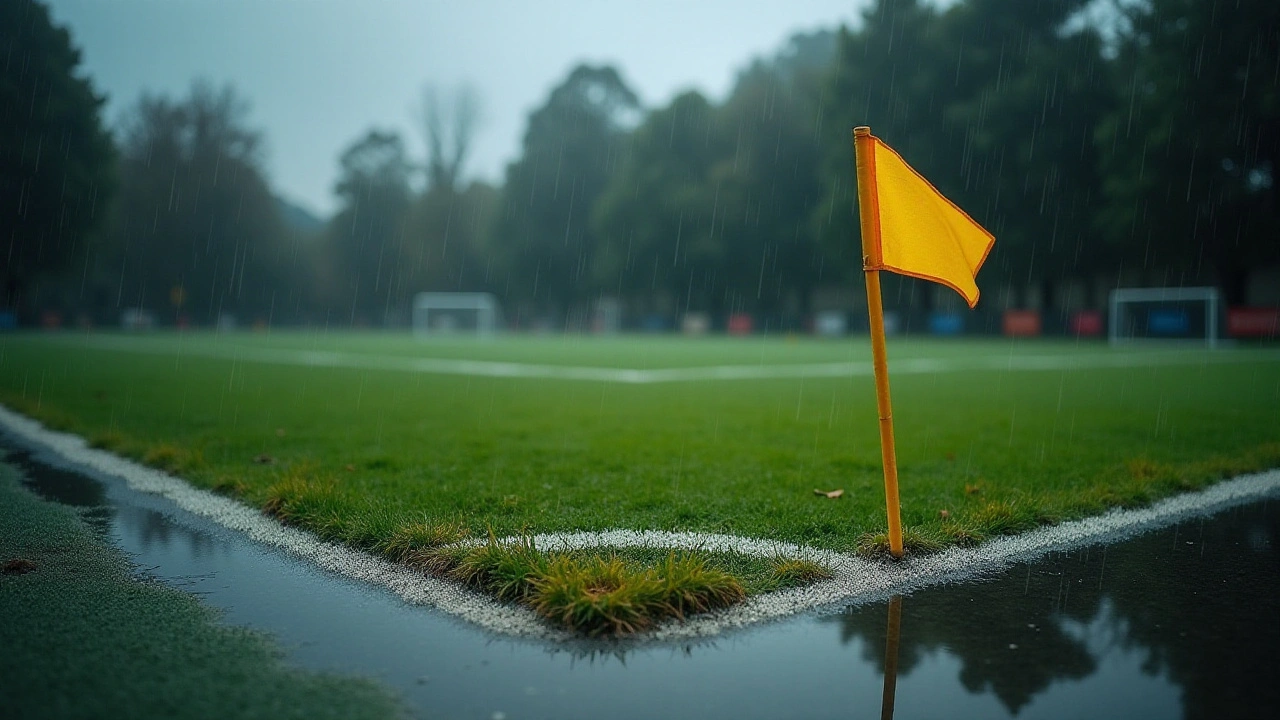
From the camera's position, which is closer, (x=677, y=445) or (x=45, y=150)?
(x=677, y=445)

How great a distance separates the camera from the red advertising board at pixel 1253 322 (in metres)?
25.8

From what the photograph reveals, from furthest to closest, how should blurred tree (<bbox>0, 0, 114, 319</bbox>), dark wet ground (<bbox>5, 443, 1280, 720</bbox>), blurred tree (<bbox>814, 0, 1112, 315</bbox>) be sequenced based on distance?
blurred tree (<bbox>0, 0, 114, 319</bbox>)
blurred tree (<bbox>814, 0, 1112, 315</bbox>)
dark wet ground (<bbox>5, 443, 1280, 720</bbox>)

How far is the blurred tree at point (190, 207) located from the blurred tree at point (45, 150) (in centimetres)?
1309

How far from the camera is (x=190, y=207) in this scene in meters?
53.8

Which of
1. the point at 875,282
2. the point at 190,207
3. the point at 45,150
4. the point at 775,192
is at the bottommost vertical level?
the point at 875,282

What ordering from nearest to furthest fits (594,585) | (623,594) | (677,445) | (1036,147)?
(623,594)
(594,585)
(677,445)
(1036,147)

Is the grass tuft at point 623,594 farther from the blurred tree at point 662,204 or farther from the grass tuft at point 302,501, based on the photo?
the blurred tree at point 662,204

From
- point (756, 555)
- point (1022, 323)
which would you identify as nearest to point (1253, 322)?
point (1022, 323)

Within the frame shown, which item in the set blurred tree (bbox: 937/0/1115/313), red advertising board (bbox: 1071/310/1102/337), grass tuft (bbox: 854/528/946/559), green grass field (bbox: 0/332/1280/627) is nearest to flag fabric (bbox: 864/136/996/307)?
grass tuft (bbox: 854/528/946/559)

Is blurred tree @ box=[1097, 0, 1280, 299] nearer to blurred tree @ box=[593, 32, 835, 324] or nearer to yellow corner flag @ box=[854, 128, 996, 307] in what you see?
blurred tree @ box=[593, 32, 835, 324]

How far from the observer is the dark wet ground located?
2385 millimetres

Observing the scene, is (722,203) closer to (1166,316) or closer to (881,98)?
(881,98)

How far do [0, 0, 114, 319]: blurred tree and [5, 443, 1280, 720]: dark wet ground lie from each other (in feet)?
135

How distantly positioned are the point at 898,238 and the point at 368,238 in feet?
225
